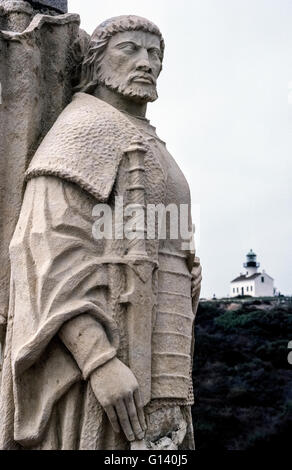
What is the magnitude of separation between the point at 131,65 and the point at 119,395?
1990mm

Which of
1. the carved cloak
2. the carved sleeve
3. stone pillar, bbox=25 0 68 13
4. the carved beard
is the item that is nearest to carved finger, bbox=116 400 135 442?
the carved cloak

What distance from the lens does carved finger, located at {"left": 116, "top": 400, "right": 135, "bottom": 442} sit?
407 cm

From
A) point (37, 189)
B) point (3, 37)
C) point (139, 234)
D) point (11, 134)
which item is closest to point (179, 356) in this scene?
point (139, 234)

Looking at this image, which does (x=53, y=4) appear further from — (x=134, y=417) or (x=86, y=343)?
(x=134, y=417)

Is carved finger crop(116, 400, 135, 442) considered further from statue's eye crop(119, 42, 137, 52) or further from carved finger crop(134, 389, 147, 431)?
statue's eye crop(119, 42, 137, 52)

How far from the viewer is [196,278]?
16.6 ft

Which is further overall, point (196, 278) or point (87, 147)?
point (196, 278)

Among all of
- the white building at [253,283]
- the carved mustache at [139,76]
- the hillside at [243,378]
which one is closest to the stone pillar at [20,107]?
the carved mustache at [139,76]

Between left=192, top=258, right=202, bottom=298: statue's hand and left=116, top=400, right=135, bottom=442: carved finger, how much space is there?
3.88ft

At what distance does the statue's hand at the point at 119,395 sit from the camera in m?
4.05

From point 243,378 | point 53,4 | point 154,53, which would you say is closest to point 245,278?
point 243,378

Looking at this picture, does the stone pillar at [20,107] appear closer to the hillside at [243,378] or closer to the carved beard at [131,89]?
the carved beard at [131,89]

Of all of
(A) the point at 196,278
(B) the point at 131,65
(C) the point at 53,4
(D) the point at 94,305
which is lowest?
(D) the point at 94,305

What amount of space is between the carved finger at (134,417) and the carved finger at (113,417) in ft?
0.24
